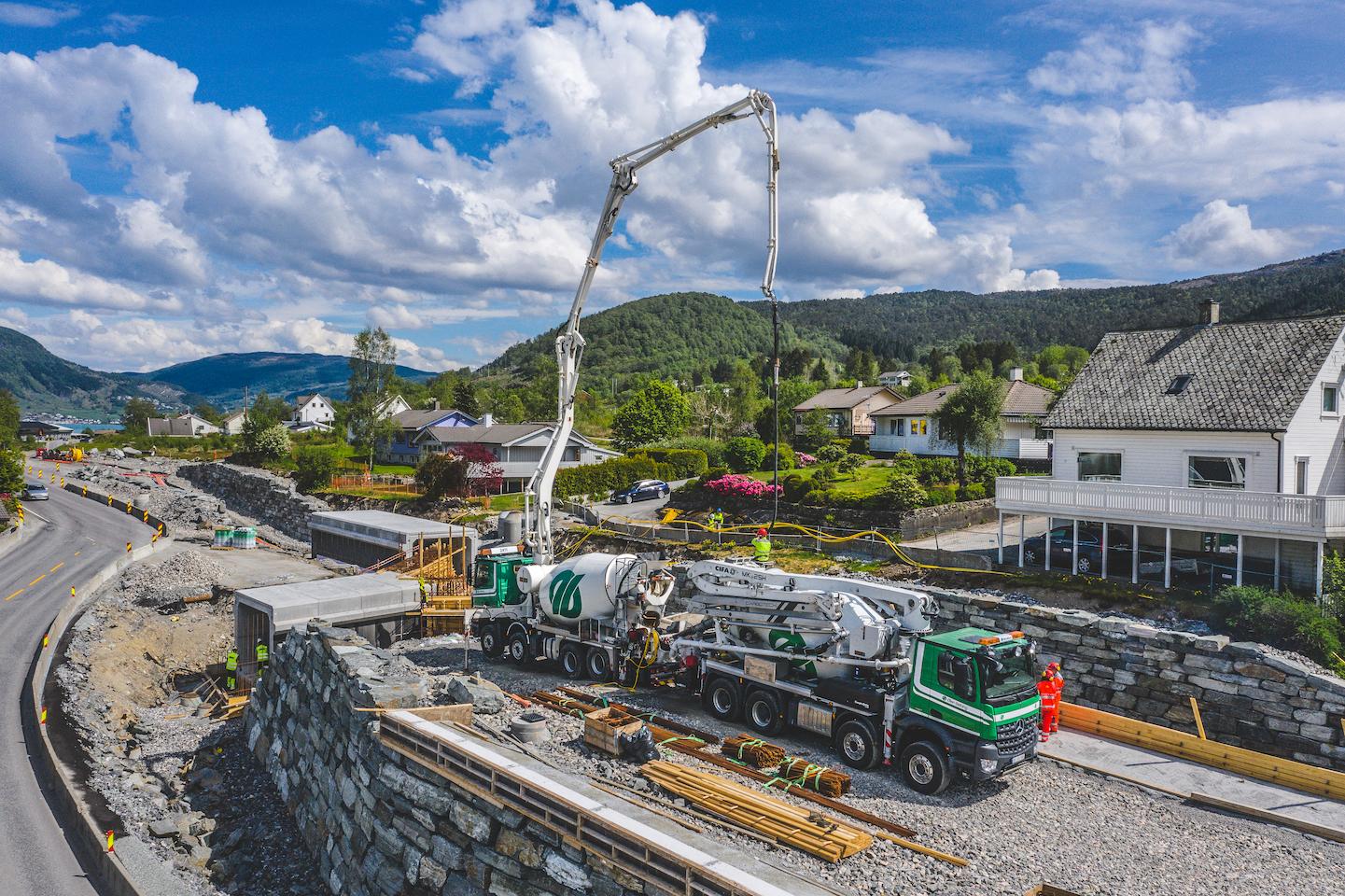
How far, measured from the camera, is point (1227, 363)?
25828 mm

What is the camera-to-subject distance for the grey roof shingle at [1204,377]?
77.9ft

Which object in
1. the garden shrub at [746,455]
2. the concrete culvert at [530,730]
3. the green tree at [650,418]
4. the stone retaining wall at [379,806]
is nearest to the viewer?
the stone retaining wall at [379,806]

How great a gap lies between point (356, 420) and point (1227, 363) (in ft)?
197

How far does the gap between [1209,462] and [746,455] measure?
27.2 metres

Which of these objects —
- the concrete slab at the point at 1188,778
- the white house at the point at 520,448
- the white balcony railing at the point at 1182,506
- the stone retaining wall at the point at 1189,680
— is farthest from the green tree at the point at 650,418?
the concrete slab at the point at 1188,778

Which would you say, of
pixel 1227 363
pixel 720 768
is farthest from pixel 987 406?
pixel 720 768

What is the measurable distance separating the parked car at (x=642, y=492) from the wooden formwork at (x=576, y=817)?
34519mm

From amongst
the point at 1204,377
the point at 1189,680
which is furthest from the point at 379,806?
the point at 1204,377

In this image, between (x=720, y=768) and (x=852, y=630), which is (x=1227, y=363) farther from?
(x=720, y=768)

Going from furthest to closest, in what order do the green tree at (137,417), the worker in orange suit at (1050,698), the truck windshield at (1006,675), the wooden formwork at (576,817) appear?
the green tree at (137,417) < the worker in orange suit at (1050,698) < the truck windshield at (1006,675) < the wooden formwork at (576,817)

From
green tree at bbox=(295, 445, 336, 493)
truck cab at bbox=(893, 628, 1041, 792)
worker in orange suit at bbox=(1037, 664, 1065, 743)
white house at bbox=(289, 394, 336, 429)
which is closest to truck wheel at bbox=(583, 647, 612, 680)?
truck cab at bbox=(893, 628, 1041, 792)

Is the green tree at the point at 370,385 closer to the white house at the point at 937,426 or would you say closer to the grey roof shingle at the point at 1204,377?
the white house at the point at 937,426

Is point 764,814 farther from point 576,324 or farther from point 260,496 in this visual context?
point 260,496

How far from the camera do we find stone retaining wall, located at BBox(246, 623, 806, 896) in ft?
29.1
